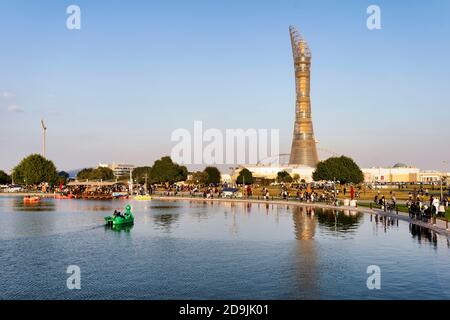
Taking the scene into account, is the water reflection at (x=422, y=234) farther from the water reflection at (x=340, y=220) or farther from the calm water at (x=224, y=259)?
the water reflection at (x=340, y=220)

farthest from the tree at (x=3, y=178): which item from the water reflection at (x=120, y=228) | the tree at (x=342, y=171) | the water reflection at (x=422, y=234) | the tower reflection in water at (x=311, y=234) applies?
the water reflection at (x=422, y=234)

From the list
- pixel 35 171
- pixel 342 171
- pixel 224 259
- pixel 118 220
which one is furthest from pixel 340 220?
pixel 35 171

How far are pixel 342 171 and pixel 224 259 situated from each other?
89.5 meters

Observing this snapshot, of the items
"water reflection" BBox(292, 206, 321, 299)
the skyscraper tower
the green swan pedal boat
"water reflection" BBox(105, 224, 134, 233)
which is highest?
the skyscraper tower

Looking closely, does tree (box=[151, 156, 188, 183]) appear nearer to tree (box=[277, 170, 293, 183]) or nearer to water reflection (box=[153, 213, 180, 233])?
tree (box=[277, 170, 293, 183])

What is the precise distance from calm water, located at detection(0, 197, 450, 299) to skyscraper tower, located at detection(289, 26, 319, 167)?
137710mm

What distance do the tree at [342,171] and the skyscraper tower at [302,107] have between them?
6516 centimetres

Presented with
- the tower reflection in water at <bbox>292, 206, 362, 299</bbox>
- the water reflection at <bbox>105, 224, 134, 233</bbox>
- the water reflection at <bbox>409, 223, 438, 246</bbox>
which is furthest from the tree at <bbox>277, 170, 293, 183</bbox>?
the water reflection at <bbox>409, 223, 438, 246</bbox>

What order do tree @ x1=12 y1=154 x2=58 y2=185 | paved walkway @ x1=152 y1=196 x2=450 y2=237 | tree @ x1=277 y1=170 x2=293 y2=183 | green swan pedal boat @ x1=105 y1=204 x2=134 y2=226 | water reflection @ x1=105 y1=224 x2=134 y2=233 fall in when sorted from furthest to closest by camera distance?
tree @ x1=277 y1=170 x2=293 y2=183, tree @ x1=12 y1=154 x2=58 y2=185, green swan pedal boat @ x1=105 y1=204 x2=134 y2=226, water reflection @ x1=105 y1=224 x2=134 y2=233, paved walkway @ x1=152 y1=196 x2=450 y2=237

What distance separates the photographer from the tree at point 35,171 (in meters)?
125

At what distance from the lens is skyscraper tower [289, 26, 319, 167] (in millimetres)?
181500

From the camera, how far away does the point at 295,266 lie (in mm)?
26031
